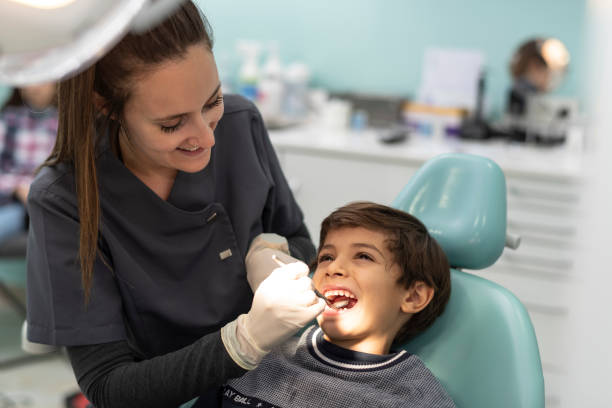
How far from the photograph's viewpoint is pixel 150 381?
1051 mm

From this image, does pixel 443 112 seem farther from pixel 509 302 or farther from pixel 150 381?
pixel 150 381

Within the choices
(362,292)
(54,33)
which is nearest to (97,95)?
(54,33)

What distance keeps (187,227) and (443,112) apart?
6.54ft

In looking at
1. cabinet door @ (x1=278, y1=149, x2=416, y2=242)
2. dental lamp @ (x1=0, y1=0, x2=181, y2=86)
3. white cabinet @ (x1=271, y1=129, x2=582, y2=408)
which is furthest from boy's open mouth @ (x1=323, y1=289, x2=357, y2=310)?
cabinet door @ (x1=278, y1=149, x2=416, y2=242)

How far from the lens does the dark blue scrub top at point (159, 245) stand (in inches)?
43.0

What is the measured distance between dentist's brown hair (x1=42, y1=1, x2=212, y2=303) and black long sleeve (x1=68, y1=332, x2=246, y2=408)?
0.43ft

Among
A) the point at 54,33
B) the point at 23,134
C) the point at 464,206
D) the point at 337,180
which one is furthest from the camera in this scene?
the point at 23,134

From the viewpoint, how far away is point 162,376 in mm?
1048

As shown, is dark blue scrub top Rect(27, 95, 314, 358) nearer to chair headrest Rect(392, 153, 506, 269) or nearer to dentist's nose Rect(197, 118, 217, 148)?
dentist's nose Rect(197, 118, 217, 148)

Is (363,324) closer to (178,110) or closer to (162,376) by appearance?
(162,376)

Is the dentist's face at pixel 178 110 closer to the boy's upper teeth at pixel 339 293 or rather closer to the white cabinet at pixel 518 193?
the boy's upper teeth at pixel 339 293

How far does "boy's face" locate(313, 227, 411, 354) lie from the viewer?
1302mm

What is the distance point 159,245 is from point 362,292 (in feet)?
1.35

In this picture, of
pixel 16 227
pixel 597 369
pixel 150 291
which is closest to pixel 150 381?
pixel 150 291
